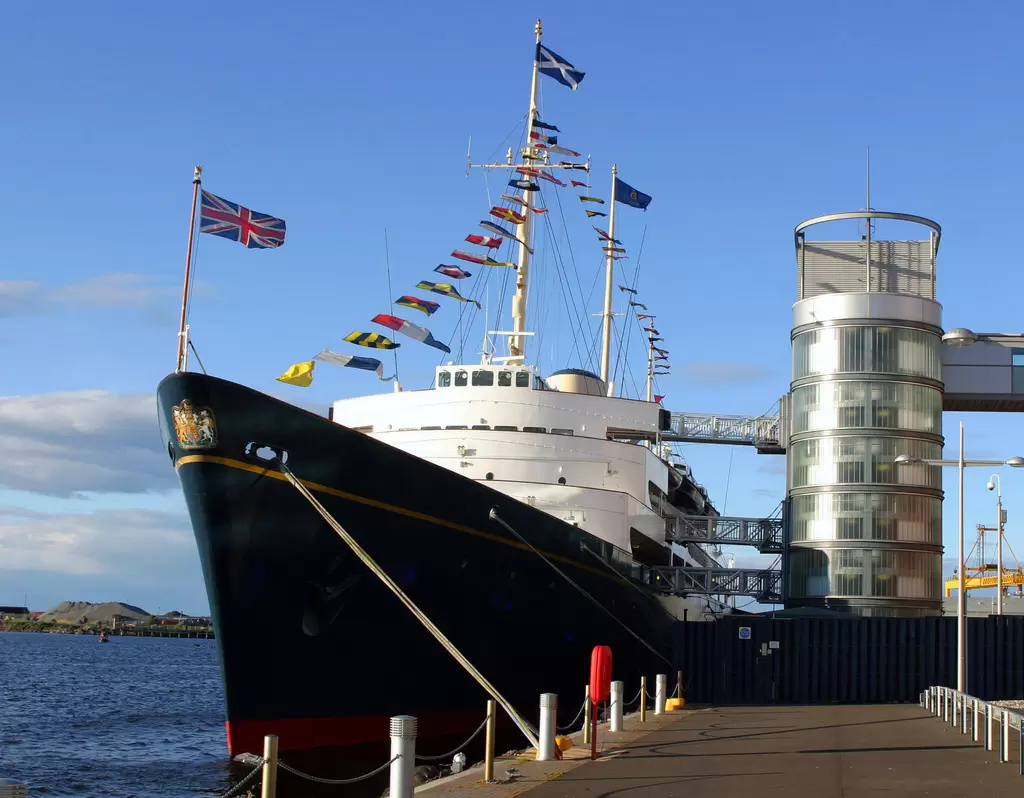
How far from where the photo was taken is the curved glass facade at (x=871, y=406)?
3228 centimetres

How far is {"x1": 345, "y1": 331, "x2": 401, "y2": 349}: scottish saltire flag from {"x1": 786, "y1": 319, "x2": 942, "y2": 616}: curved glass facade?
1205cm

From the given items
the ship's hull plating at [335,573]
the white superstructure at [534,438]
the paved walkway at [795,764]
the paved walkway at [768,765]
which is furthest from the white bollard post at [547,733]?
the white superstructure at [534,438]

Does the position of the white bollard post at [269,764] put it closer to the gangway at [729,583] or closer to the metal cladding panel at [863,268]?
the gangway at [729,583]

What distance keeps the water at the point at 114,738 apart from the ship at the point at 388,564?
11.0 feet

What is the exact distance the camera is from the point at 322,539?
18.8 meters

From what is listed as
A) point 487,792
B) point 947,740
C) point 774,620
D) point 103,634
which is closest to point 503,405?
point 774,620

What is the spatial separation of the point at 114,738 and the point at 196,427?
1645 cm

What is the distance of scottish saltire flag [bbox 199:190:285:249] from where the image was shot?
19.1 meters

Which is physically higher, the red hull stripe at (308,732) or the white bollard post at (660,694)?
the white bollard post at (660,694)

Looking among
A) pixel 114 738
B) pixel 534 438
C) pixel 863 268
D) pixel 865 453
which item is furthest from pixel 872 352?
pixel 114 738

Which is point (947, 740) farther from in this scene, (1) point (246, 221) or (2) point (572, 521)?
(1) point (246, 221)

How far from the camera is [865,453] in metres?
32.1

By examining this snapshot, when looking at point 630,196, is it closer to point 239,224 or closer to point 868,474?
point 868,474

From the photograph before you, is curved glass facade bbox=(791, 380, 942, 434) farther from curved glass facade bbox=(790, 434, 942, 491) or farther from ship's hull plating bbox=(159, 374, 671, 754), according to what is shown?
ship's hull plating bbox=(159, 374, 671, 754)
